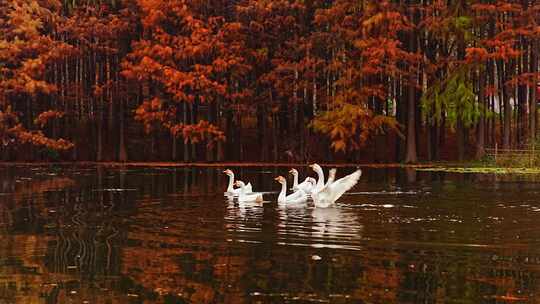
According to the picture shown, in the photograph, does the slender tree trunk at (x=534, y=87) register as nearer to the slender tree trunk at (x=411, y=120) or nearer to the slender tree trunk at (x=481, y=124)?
the slender tree trunk at (x=481, y=124)

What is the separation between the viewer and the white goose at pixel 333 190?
27.0 meters

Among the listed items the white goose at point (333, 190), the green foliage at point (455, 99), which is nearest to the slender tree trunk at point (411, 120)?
the green foliage at point (455, 99)

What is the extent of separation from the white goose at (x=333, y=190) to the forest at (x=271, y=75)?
27.2 metres

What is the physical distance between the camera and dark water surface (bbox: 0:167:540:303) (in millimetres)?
14047

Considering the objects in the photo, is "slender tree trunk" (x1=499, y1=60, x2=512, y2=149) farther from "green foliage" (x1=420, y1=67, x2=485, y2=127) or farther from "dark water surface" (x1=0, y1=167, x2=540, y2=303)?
"dark water surface" (x1=0, y1=167, x2=540, y2=303)

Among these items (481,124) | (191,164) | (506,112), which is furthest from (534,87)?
(191,164)

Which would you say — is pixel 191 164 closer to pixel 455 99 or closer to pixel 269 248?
pixel 455 99

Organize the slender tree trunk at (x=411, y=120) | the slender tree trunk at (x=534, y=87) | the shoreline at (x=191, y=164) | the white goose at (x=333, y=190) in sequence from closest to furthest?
the white goose at (x=333, y=190)
the slender tree trunk at (x=534, y=87)
the shoreline at (x=191, y=164)
the slender tree trunk at (x=411, y=120)

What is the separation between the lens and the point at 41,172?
162 feet

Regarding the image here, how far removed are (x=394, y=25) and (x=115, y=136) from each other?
66.0 ft

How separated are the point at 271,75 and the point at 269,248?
139 feet

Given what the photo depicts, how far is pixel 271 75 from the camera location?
60.2 metres

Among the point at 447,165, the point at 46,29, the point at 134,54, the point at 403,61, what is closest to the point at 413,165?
the point at 447,165

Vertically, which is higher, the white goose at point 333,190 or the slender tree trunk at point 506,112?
the slender tree trunk at point 506,112
